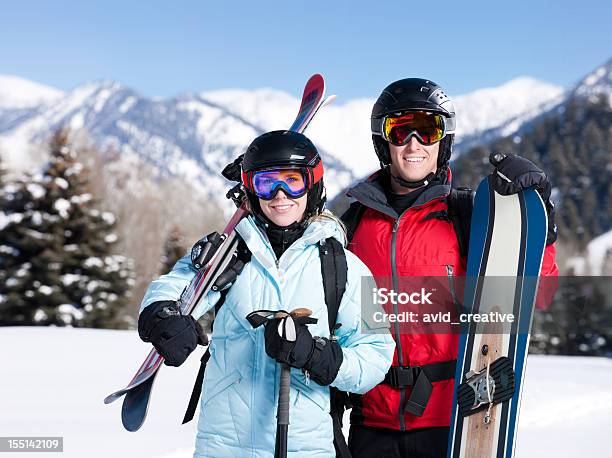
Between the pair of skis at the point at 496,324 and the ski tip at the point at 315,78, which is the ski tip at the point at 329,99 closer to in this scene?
the ski tip at the point at 315,78

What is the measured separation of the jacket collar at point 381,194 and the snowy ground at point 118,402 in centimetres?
308

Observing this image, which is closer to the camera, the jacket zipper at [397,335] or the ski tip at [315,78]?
the jacket zipper at [397,335]

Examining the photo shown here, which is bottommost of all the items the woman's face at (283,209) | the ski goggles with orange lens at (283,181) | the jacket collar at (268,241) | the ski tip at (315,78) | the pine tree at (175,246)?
the pine tree at (175,246)

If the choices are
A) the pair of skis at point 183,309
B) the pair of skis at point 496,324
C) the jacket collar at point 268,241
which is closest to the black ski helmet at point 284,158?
the jacket collar at point 268,241

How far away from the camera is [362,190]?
320 cm

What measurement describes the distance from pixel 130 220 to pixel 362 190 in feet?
177

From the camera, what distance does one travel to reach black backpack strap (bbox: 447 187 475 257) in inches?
124

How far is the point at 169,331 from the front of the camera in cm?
246

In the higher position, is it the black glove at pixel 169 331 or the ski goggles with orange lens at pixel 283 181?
the ski goggles with orange lens at pixel 283 181

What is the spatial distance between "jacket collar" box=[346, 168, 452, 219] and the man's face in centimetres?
8

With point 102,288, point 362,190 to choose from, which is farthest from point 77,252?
point 362,190

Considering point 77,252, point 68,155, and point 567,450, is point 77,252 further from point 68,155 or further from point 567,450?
point 567,450

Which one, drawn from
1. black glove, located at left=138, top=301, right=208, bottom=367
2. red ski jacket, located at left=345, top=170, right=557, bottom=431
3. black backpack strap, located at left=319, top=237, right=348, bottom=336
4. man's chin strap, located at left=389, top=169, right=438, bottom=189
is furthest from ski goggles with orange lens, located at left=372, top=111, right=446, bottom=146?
black glove, located at left=138, top=301, right=208, bottom=367

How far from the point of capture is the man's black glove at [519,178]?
9.72 ft
